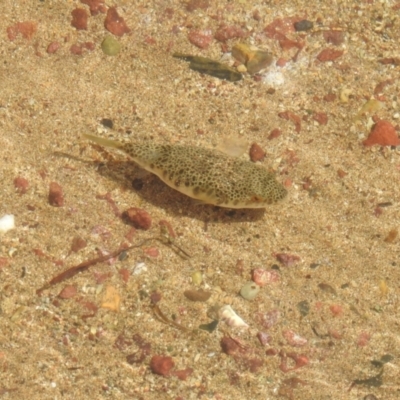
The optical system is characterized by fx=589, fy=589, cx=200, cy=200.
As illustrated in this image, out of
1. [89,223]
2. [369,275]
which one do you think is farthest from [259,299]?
[89,223]

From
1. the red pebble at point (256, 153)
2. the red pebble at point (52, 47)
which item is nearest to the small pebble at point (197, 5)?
the red pebble at point (52, 47)

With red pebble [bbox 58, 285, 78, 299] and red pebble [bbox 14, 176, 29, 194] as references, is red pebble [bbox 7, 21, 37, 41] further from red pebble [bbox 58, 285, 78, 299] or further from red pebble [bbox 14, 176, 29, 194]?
red pebble [bbox 58, 285, 78, 299]

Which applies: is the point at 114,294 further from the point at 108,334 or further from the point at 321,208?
the point at 321,208

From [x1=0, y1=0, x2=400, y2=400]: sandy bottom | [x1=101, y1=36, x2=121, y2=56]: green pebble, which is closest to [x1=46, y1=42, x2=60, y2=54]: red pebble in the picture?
[x1=0, y1=0, x2=400, y2=400]: sandy bottom

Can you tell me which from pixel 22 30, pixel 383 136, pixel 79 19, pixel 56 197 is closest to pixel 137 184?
pixel 56 197

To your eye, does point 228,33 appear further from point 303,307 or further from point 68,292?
point 68,292

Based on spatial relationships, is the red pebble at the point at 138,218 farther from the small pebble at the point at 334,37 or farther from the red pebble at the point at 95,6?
the small pebble at the point at 334,37
